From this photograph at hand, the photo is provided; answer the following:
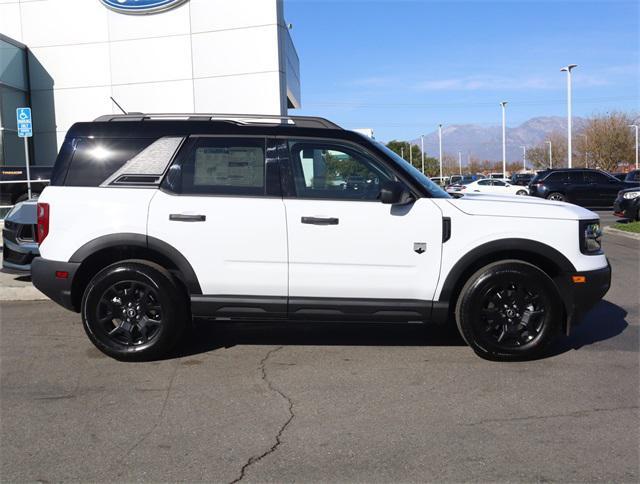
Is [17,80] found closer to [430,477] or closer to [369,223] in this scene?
[369,223]

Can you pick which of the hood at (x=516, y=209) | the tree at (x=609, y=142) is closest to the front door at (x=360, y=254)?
the hood at (x=516, y=209)

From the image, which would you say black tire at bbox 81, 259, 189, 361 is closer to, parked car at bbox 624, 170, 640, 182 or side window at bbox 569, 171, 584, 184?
side window at bbox 569, 171, 584, 184

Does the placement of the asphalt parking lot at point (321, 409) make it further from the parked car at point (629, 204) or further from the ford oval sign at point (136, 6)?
the ford oval sign at point (136, 6)

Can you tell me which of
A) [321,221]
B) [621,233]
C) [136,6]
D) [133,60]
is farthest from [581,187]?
[321,221]

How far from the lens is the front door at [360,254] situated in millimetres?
5238

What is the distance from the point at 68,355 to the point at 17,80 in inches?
693

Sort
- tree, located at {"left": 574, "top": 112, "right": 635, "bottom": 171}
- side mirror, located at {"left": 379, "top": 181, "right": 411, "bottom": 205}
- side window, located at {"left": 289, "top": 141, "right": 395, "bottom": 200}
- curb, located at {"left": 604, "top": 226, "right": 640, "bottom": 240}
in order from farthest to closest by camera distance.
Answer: tree, located at {"left": 574, "top": 112, "right": 635, "bottom": 171}, curb, located at {"left": 604, "top": 226, "right": 640, "bottom": 240}, side window, located at {"left": 289, "top": 141, "right": 395, "bottom": 200}, side mirror, located at {"left": 379, "top": 181, "right": 411, "bottom": 205}

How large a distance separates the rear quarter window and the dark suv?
21216mm

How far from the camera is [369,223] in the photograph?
523 cm

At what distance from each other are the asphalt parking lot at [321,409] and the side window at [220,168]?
4.85 ft

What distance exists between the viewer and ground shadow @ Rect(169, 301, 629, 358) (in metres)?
6.00

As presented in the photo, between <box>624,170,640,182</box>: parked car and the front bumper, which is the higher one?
<box>624,170,640,182</box>: parked car

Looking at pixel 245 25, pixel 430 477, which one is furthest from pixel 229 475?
pixel 245 25

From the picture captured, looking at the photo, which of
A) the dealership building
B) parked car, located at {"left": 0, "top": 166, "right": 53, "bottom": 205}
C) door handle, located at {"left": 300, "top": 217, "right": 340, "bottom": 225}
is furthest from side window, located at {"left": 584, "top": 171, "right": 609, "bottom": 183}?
door handle, located at {"left": 300, "top": 217, "right": 340, "bottom": 225}
